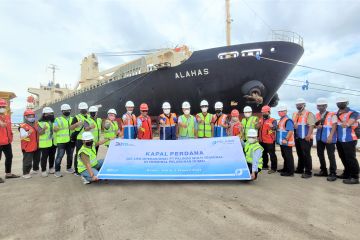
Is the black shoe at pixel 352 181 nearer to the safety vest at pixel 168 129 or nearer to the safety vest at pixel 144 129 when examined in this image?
the safety vest at pixel 168 129

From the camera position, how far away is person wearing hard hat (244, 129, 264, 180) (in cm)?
476

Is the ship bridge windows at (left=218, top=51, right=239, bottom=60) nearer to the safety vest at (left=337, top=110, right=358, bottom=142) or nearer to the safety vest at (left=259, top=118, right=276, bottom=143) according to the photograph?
the safety vest at (left=259, top=118, right=276, bottom=143)

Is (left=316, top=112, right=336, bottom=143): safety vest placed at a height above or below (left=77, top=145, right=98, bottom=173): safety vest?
above

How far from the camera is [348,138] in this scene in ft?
16.4

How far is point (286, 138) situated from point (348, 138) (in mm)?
1228

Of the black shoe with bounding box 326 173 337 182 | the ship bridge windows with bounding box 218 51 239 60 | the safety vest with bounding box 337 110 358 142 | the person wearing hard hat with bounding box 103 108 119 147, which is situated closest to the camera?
the safety vest with bounding box 337 110 358 142

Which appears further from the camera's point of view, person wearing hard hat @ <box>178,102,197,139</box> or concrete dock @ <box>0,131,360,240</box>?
person wearing hard hat @ <box>178,102,197,139</box>

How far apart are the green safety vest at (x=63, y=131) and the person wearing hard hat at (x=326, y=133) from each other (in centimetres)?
612

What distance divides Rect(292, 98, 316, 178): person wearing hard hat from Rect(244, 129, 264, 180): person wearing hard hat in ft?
4.74

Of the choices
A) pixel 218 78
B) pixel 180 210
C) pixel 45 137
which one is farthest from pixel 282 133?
pixel 218 78

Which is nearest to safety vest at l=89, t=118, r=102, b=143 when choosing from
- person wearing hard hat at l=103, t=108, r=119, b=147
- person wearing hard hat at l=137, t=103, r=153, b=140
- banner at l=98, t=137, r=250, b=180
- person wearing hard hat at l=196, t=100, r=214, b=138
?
person wearing hard hat at l=103, t=108, r=119, b=147

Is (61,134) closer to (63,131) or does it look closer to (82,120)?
(63,131)

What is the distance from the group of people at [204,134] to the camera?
499 cm

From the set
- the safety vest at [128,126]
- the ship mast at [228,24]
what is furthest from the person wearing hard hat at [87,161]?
the ship mast at [228,24]
